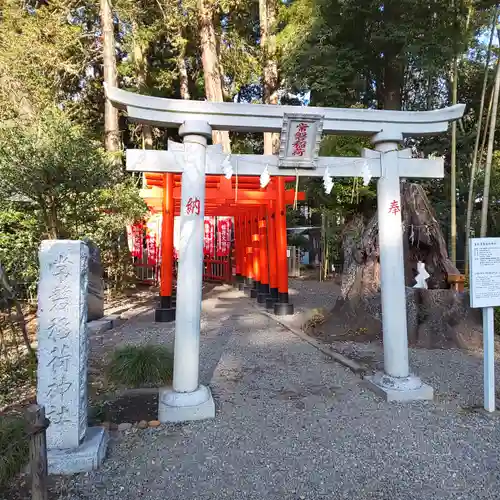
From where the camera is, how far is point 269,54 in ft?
41.1

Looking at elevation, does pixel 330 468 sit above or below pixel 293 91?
below

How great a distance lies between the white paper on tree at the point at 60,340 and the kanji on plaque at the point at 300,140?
2160 millimetres

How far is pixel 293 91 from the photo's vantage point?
12883 millimetres

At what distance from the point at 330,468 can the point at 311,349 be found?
306cm

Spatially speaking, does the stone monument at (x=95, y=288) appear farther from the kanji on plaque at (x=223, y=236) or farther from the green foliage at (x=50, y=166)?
the kanji on plaque at (x=223, y=236)

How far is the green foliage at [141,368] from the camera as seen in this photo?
4.10 m

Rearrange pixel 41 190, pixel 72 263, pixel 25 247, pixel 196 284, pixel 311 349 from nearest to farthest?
pixel 72 263 → pixel 196 284 → pixel 311 349 → pixel 41 190 → pixel 25 247

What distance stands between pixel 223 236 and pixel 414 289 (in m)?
9.19

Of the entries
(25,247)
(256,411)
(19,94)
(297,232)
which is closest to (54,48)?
(19,94)

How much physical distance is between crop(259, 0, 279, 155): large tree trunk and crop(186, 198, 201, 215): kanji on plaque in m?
9.79

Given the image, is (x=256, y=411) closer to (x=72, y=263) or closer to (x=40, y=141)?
(x=72, y=263)

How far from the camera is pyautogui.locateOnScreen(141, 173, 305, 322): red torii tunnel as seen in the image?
7762 mm

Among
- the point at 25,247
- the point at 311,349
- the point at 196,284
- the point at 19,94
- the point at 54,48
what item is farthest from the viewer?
the point at 54,48

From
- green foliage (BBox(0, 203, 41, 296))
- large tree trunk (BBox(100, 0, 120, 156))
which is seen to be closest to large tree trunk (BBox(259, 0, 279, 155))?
large tree trunk (BBox(100, 0, 120, 156))
